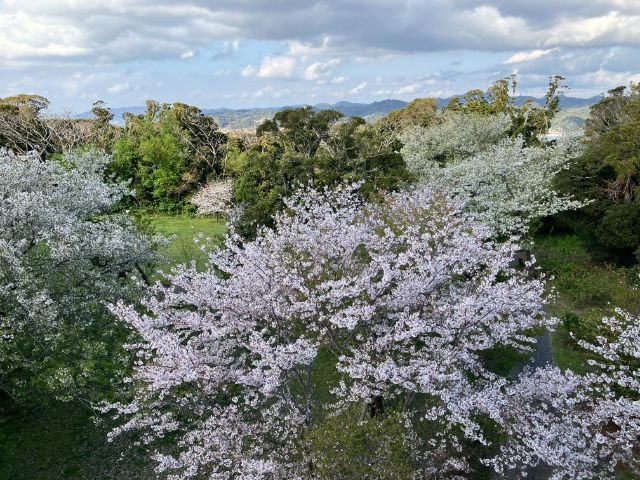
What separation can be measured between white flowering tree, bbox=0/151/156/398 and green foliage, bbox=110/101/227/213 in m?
26.5

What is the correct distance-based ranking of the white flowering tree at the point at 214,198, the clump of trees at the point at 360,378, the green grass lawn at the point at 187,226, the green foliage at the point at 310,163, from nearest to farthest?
the clump of trees at the point at 360,378, the green foliage at the point at 310,163, the green grass lawn at the point at 187,226, the white flowering tree at the point at 214,198

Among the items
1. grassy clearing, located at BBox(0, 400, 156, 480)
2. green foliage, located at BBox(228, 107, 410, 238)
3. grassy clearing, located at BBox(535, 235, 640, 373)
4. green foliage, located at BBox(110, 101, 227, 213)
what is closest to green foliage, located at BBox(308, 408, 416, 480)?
grassy clearing, located at BBox(0, 400, 156, 480)

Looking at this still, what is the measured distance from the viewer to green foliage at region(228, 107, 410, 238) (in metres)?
23.6

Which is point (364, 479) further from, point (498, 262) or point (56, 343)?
point (56, 343)

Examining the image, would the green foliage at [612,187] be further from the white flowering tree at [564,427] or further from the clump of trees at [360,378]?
the white flowering tree at [564,427]

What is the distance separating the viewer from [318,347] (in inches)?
419

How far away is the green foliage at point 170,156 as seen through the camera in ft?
138

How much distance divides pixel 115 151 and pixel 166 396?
3507 cm

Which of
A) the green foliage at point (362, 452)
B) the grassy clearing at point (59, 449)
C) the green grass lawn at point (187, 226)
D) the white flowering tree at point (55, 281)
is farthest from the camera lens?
the green grass lawn at point (187, 226)

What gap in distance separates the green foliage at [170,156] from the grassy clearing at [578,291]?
29446mm

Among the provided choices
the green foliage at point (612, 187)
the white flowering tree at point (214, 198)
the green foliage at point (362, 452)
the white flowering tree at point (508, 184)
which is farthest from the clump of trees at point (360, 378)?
the white flowering tree at point (214, 198)

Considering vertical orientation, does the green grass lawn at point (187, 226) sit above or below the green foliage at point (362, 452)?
below

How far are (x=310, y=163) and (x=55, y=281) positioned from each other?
13.9 m

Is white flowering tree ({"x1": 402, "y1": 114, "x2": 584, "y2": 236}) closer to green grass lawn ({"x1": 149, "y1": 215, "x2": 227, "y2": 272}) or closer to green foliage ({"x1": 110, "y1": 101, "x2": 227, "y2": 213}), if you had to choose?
green grass lawn ({"x1": 149, "y1": 215, "x2": 227, "y2": 272})
